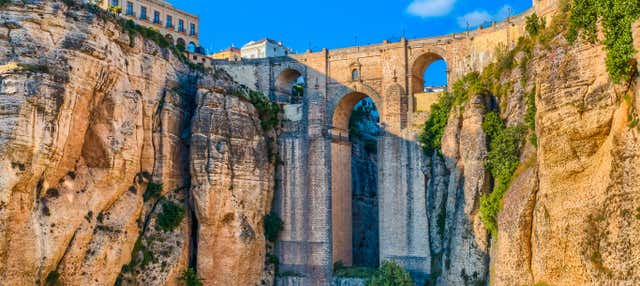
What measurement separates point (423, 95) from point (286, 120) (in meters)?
8.28

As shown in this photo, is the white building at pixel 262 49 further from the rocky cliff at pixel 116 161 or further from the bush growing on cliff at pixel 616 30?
the bush growing on cliff at pixel 616 30

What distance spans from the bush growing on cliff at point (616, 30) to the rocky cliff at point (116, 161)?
2138 cm

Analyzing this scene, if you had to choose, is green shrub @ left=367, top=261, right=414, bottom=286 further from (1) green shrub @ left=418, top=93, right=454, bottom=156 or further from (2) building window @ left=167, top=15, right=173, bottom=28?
(2) building window @ left=167, top=15, right=173, bottom=28

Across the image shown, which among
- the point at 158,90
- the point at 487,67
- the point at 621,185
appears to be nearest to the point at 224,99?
the point at 158,90

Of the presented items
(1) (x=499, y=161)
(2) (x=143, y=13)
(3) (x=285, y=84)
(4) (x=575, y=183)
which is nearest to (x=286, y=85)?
(3) (x=285, y=84)

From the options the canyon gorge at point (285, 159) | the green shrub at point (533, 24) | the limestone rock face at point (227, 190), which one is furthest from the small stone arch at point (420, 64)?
the limestone rock face at point (227, 190)

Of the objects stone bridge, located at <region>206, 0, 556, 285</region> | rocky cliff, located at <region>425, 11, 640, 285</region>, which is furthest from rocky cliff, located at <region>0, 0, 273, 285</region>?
rocky cliff, located at <region>425, 11, 640, 285</region>

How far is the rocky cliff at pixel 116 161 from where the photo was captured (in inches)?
1154

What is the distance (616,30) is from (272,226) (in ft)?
79.0

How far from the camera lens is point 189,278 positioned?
3556cm

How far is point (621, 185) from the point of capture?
17750 millimetres

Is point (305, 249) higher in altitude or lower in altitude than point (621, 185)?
lower

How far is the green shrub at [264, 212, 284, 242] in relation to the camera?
39.1 m

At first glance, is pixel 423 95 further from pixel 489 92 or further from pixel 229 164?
pixel 229 164
